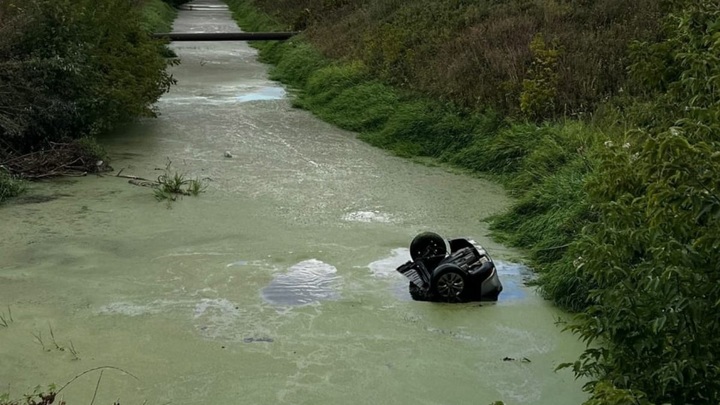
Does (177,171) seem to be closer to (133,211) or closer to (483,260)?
(133,211)

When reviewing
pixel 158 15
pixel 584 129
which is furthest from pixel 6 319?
pixel 158 15

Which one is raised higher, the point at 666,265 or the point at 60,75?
the point at 666,265

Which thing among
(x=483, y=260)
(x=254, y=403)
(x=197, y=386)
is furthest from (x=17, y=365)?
(x=483, y=260)

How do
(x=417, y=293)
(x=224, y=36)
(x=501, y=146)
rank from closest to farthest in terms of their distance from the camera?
(x=417, y=293)
(x=501, y=146)
(x=224, y=36)

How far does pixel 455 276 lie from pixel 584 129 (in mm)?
3190

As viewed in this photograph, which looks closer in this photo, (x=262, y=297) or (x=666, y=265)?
(x=666, y=265)

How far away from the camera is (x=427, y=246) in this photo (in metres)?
5.07

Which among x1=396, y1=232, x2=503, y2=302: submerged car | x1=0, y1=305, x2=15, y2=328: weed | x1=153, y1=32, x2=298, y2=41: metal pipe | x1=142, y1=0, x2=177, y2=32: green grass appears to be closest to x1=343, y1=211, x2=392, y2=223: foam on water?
x1=396, y1=232, x2=503, y2=302: submerged car

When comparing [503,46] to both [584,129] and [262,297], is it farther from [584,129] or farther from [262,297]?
[262,297]

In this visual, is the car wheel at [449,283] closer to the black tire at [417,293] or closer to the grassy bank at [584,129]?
the black tire at [417,293]

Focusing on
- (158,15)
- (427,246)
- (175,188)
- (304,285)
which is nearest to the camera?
(304,285)

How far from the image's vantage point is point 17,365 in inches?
147

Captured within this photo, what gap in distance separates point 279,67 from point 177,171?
7.60 metres

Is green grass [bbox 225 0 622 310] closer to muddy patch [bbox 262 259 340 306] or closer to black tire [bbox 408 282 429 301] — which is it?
black tire [bbox 408 282 429 301]
